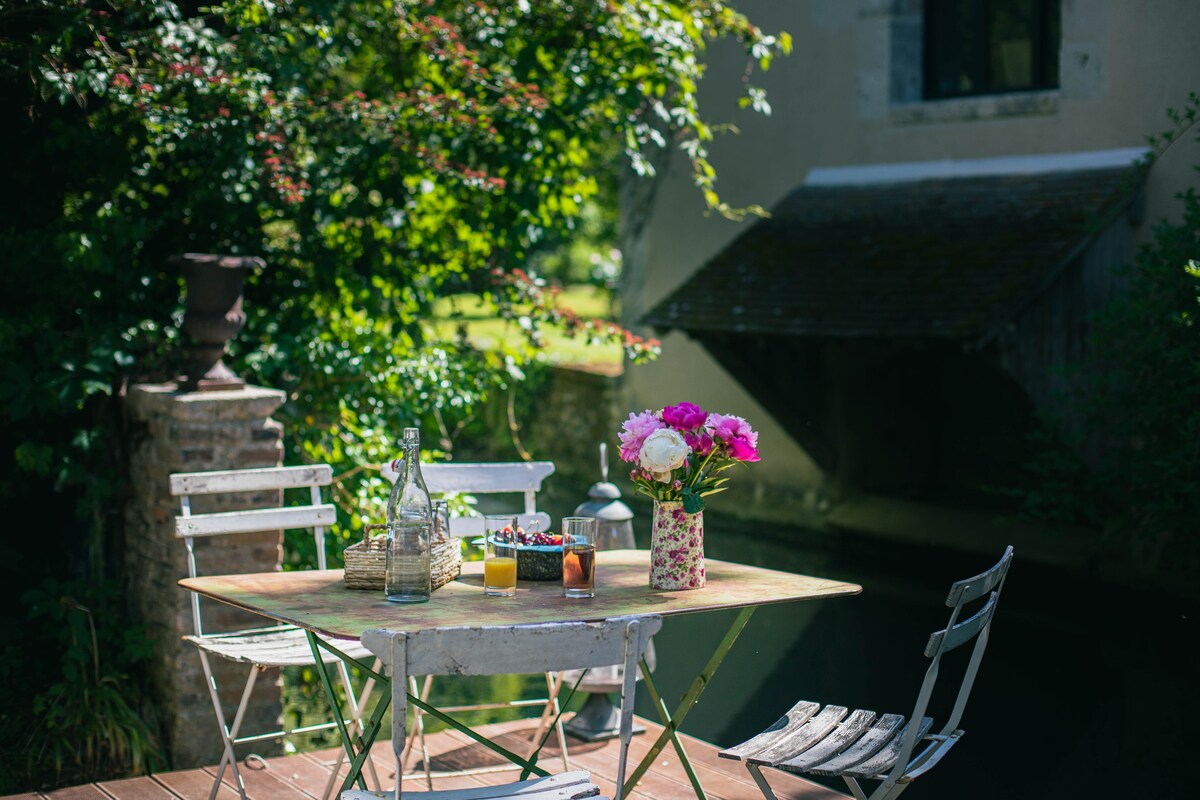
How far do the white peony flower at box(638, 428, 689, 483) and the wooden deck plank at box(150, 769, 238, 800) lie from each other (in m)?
1.87

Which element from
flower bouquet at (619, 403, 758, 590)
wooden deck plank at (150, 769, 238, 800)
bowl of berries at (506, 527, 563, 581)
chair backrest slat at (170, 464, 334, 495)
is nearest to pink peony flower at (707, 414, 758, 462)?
flower bouquet at (619, 403, 758, 590)

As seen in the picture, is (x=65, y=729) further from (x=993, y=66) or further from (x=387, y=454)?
(x=993, y=66)

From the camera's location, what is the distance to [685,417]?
11.3 ft

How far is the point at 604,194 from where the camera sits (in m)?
15.4

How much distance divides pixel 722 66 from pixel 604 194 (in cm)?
567

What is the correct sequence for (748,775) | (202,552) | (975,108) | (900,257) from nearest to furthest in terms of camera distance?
(748,775)
(202,552)
(900,257)
(975,108)

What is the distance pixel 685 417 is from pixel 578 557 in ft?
1.50

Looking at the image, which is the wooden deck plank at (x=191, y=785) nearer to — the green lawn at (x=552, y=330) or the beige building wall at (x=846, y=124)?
the green lawn at (x=552, y=330)

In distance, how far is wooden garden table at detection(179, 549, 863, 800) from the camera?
303 cm

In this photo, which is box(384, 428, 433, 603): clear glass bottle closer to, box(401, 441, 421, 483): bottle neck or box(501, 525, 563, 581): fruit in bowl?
box(401, 441, 421, 483): bottle neck

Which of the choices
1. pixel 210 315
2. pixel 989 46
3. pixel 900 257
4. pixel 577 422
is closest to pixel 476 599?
pixel 210 315

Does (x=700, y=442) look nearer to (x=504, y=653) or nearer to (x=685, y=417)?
(x=685, y=417)

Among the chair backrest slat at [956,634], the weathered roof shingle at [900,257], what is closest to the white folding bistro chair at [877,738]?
the chair backrest slat at [956,634]

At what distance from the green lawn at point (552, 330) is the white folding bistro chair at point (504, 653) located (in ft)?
12.6
